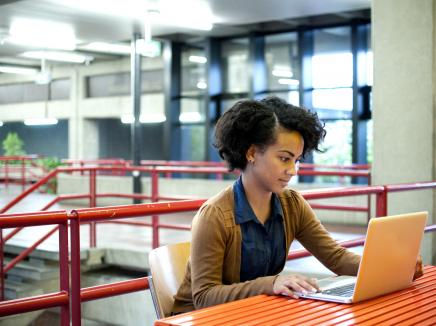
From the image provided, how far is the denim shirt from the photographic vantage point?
7.09 feet

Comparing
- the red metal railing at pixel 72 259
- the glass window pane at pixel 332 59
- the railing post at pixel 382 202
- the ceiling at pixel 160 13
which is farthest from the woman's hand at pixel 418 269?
the glass window pane at pixel 332 59

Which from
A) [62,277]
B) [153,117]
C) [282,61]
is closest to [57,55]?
[153,117]

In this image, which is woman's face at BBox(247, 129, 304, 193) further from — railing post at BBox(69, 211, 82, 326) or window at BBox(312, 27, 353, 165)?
window at BBox(312, 27, 353, 165)

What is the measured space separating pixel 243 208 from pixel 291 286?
12.9 inches

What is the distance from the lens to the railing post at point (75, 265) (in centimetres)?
271

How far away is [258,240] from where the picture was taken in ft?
7.20

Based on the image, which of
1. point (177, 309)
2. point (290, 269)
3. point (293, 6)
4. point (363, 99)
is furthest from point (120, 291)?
point (363, 99)

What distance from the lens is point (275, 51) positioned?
45.4 ft

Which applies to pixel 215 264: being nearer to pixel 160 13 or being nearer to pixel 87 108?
pixel 160 13

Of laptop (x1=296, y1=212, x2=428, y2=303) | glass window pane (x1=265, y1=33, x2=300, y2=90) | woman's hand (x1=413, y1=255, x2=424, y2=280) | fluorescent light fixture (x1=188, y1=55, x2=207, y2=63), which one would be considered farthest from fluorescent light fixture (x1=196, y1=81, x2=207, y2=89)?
laptop (x1=296, y1=212, x2=428, y2=303)

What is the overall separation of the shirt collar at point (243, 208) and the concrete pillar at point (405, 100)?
3865mm

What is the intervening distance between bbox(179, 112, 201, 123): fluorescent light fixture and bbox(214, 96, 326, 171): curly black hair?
1297cm

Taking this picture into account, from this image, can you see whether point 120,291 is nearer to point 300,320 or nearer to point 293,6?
point 300,320

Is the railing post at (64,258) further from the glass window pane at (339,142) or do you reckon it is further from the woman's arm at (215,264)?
the glass window pane at (339,142)
